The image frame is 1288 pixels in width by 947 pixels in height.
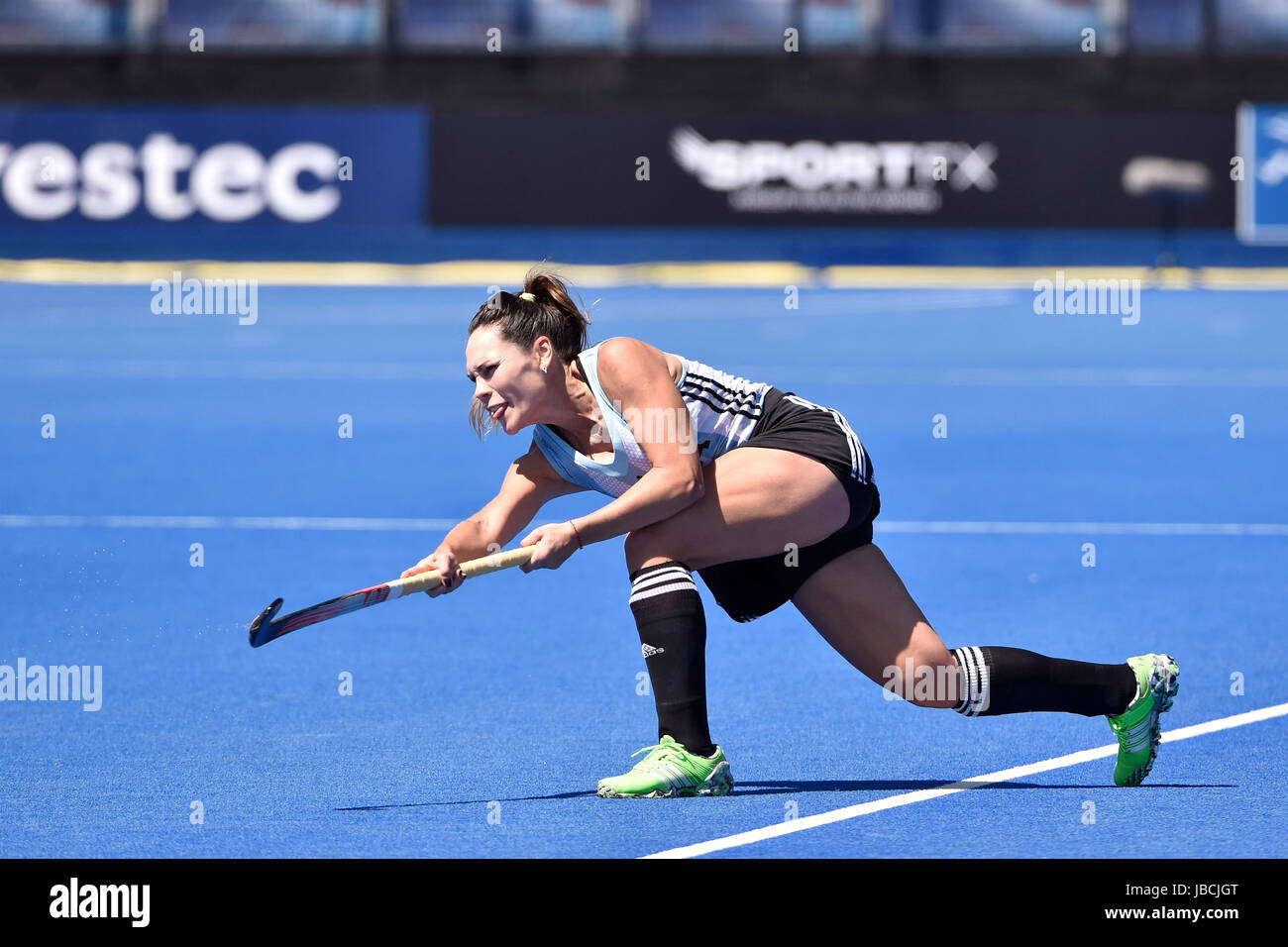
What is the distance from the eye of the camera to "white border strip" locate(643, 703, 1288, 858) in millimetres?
4961

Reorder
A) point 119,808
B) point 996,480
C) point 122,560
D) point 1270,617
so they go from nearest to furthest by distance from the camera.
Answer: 1. point 119,808
2. point 1270,617
3. point 122,560
4. point 996,480

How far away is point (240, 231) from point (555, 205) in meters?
3.70

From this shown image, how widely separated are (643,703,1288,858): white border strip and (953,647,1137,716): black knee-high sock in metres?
0.31

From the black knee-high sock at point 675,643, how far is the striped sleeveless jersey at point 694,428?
298 millimetres

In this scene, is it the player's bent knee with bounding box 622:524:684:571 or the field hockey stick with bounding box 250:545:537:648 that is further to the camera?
the player's bent knee with bounding box 622:524:684:571

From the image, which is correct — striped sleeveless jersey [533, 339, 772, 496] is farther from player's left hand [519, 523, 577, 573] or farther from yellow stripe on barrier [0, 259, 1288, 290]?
yellow stripe on barrier [0, 259, 1288, 290]

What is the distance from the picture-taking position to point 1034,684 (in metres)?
5.48

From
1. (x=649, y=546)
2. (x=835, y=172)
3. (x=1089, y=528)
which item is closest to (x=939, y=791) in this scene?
(x=649, y=546)

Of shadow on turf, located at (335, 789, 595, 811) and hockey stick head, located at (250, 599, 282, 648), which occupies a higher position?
hockey stick head, located at (250, 599, 282, 648)

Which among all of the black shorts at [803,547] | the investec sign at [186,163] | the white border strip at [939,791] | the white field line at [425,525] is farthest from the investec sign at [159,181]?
the black shorts at [803,547]

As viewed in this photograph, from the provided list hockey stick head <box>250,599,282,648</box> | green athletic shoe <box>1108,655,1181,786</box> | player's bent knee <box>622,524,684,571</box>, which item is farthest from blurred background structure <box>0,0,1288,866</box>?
player's bent knee <box>622,524,684,571</box>

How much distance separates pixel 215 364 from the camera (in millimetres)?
17906

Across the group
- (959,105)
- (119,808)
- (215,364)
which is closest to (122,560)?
(119,808)
